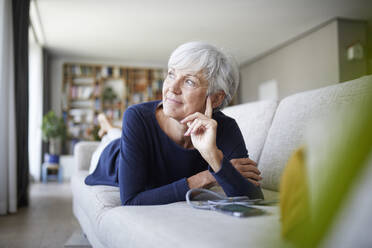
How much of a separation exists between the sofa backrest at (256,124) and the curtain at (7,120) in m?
2.23

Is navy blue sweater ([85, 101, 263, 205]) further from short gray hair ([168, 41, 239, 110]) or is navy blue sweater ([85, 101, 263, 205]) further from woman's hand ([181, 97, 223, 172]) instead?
short gray hair ([168, 41, 239, 110])

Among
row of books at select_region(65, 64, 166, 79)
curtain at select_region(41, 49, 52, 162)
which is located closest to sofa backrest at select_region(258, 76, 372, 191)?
curtain at select_region(41, 49, 52, 162)

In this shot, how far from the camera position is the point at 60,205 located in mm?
3289

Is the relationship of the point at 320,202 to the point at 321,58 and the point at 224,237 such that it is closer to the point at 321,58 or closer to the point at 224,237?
the point at 224,237

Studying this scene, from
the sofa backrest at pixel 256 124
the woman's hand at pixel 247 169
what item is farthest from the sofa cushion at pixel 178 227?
the sofa backrest at pixel 256 124

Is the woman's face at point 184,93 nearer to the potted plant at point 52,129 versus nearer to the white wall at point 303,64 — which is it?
the white wall at point 303,64

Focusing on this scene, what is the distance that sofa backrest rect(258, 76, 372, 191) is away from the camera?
3.76 feet

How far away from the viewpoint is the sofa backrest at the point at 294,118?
1146 millimetres

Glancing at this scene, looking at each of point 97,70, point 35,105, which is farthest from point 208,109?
point 97,70

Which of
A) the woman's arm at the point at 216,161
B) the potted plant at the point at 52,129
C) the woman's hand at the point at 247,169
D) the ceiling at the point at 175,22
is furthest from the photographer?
the potted plant at the point at 52,129

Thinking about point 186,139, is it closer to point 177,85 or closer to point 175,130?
point 175,130

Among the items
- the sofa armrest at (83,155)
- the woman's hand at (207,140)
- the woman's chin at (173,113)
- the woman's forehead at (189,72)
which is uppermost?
the woman's forehead at (189,72)

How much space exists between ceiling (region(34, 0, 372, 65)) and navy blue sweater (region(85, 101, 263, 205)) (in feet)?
8.77

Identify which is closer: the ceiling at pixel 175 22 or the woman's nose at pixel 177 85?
the woman's nose at pixel 177 85
